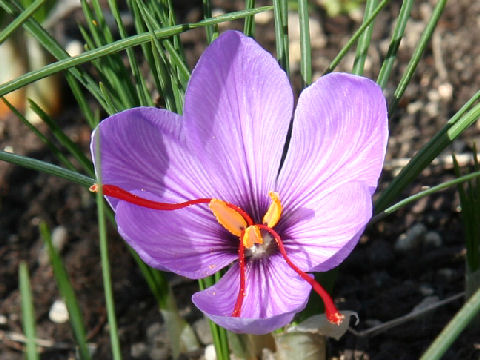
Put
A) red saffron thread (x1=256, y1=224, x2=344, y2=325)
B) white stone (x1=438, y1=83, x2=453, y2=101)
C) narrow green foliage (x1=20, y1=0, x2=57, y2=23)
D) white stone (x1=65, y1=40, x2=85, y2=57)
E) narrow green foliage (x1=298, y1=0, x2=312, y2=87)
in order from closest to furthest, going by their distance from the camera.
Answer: red saffron thread (x1=256, y1=224, x2=344, y2=325)
narrow green foliage (x1=298, y1=0, x2=312, y2=87)
narrow green foliage (x1=20, y1=0, x2=57, y2=23)
white stone (x1=438, y1=83, x2=453, y2=101)
white stone (x1=65, y1=40, x2=85, y2=57)

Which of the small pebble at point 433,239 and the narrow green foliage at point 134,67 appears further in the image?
the small pebble at point 433,239

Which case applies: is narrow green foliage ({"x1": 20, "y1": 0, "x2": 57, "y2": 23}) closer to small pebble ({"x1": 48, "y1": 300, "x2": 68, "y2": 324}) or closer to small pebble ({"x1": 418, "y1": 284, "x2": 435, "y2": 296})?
small pebble ({"x1": 48, "y1": 300, "x2": 68, "y2": 324})

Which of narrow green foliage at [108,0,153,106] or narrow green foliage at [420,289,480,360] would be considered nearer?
narrow green foliage at [420,289,480,360]

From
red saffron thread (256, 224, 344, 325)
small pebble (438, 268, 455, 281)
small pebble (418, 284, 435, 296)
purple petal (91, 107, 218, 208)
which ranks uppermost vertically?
purple petal (91, 107, 218, 208)

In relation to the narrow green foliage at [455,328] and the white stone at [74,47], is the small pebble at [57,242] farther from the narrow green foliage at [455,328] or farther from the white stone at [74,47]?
the narrow green foliage at [455,328]

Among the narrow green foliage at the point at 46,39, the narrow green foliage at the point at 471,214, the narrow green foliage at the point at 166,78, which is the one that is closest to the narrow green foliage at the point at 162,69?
the narrow green foliage at the point at 166,78

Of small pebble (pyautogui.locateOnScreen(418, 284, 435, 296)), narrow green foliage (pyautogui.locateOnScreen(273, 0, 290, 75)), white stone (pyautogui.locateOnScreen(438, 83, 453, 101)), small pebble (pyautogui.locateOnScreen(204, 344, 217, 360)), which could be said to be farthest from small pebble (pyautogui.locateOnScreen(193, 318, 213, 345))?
white stone (pyautogui.locateOnScreen(438, 83, 453, 101))

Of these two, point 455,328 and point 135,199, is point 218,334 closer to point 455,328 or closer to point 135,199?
point 135,199
